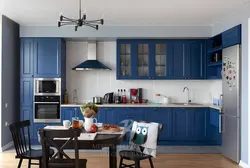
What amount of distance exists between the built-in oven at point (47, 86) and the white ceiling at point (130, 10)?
1237 mm

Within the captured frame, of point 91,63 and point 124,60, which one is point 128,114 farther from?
point 91,63

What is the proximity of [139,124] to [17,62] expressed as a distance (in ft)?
12.6

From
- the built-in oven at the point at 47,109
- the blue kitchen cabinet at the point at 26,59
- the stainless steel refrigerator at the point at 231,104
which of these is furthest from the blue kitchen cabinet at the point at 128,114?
the blue kitchen cabinet at the point at 26,59

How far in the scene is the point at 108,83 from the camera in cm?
714

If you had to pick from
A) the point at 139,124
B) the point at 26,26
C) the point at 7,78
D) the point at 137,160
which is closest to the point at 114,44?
the point at 26,26

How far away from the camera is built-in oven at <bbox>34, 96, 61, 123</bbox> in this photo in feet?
21.2

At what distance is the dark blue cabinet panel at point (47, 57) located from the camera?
6539 mm

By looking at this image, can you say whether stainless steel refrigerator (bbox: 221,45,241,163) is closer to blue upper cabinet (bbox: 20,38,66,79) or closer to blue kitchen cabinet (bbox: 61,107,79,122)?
blue kitchen cabinet (bbox: 61,107,79,122)

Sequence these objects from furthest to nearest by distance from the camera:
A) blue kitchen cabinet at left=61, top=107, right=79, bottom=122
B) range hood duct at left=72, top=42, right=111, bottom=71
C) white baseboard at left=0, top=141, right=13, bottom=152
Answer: range hood duct at left=72, top=42, right=111, bottom=71, blue kitchen cabinet at left=61, top=107, right=79, bottom=122, white baseboard at left=0, top=141, right=13, bottom=152

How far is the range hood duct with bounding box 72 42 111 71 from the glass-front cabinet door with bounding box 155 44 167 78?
1130 millimetres

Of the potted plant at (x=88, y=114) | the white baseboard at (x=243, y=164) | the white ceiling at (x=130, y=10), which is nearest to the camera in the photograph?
the potted plant at (x=88, y=114)

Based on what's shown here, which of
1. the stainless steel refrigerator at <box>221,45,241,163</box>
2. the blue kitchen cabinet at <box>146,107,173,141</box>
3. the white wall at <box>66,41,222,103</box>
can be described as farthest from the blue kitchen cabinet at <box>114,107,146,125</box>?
the stainless steel refrigerator at <box>221,45,241,163</box>

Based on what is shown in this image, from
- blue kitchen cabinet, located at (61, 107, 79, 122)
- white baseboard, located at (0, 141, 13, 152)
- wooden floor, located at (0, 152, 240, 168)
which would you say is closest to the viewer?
wooden floor, located at (0, 152, 240, 168)

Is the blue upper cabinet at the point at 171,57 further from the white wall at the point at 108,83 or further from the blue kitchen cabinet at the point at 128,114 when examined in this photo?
the blue kitchen cabinet at the point at 128,114
